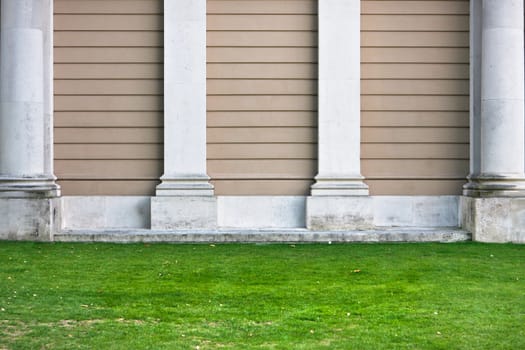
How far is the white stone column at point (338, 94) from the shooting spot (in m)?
22.2

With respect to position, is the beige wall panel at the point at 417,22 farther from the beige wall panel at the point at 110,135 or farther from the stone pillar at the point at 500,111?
the beige wall panel at the point at 110,135

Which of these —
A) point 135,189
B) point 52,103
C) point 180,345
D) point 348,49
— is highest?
point 348,49

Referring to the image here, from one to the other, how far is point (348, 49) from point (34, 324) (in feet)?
44.7

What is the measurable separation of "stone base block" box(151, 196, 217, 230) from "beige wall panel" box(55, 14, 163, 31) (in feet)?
14.9

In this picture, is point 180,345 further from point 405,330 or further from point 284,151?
point 284,151

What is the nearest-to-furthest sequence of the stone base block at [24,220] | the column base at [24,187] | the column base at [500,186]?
1. the stone base block at [24,220]
2. the column base at [24,187]
3. the column base at [500,186]

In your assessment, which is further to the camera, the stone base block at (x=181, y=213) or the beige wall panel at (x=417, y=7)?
the beige wall panel at (x=417, y=7)

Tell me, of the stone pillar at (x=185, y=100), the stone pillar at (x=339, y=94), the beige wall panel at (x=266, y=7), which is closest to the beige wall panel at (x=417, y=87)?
the stone pillar at (x=339, y=94)

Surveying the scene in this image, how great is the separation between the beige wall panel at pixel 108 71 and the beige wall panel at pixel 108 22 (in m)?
0.94

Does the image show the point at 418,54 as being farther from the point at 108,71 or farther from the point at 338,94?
the point at 108,71

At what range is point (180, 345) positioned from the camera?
956 centimetres

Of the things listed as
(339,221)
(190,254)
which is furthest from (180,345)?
(339,221)

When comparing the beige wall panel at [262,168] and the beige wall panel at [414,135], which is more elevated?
the beige wall panel at [414,135]

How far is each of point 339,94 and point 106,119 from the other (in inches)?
239
